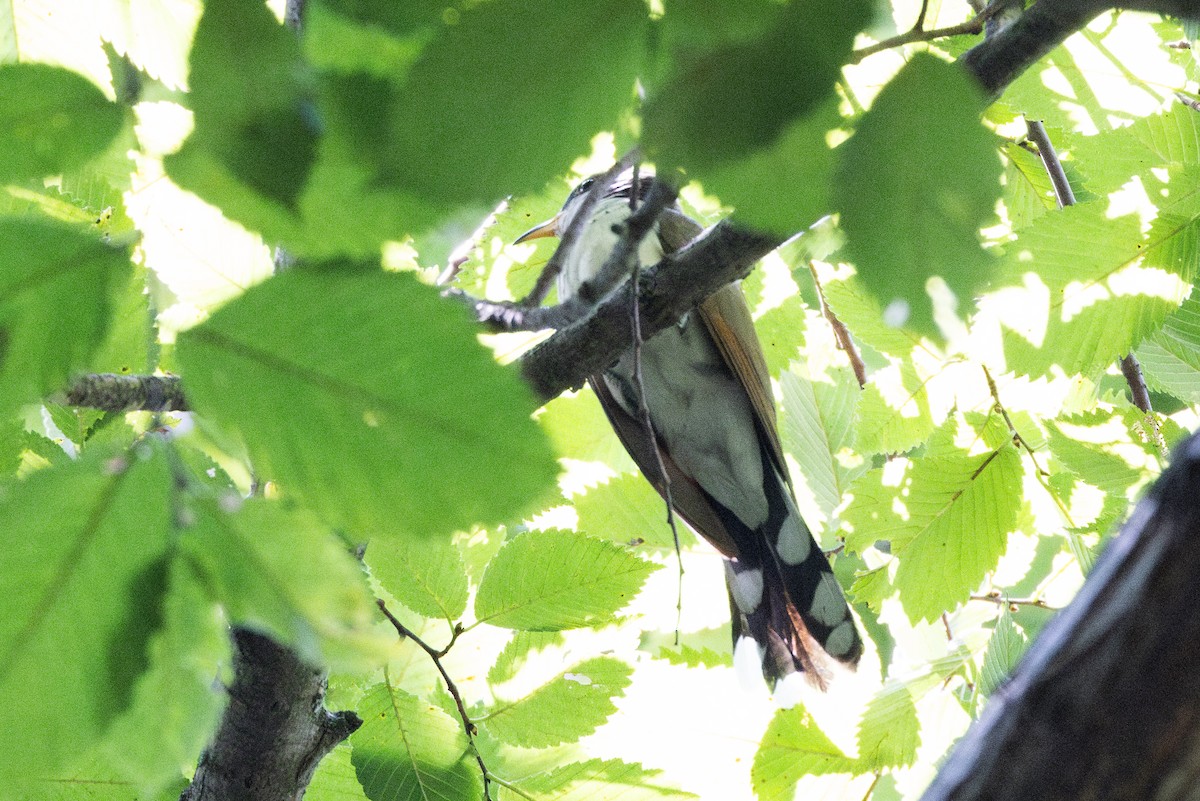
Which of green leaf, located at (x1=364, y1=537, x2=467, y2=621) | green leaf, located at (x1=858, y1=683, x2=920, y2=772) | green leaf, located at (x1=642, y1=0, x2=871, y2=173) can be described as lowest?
green leaf, located at (x1=858, y1=683, x2=920, y2=772)

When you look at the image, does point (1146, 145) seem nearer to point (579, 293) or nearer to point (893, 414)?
point (893, 414)

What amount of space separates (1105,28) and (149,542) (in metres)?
1.58

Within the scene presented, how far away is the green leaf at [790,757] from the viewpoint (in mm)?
1864

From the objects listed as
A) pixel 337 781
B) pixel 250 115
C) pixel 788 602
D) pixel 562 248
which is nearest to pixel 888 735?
pixel 788 602

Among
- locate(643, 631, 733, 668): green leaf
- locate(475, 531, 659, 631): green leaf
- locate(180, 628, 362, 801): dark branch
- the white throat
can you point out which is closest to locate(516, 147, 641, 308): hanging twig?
locate(475, 531, 659, 631): green leaf

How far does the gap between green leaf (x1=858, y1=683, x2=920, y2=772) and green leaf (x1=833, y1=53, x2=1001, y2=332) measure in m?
1.69

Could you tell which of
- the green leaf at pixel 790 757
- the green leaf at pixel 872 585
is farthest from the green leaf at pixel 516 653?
the green leaf at pixel 872 585

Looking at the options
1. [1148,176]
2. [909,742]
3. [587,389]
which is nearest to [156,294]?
[1148,176]

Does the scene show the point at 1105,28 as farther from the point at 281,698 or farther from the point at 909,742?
the point at 281,698

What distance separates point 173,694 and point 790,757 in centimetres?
163

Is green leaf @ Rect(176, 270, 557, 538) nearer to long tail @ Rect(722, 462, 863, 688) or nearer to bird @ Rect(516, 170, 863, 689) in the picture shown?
bird @ Rect(516, 170, 863, 689)

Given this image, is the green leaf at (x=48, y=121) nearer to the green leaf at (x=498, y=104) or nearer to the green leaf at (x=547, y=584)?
the green leaf at (x=498, y=104)

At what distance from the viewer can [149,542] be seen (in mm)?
466

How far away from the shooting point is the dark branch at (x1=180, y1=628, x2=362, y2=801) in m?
1.60
